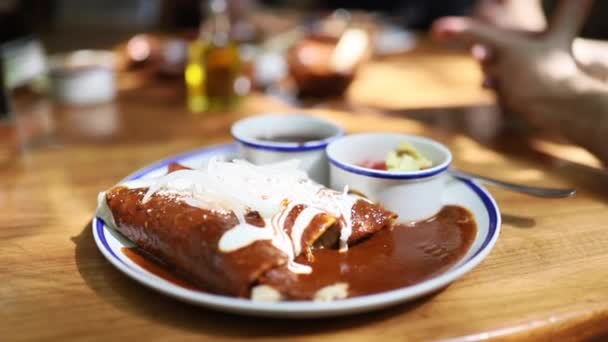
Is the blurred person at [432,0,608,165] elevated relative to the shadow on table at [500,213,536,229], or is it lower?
elevated

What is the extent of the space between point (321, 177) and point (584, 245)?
1.88 feet

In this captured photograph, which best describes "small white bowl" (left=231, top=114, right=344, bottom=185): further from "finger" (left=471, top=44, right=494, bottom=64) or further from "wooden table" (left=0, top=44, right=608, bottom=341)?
"finger" (left=471, top=44, right=494, bottom=64)

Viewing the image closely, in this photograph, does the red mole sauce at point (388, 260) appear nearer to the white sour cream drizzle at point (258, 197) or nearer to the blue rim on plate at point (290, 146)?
the white sour cream drizzle at point (258, 197)

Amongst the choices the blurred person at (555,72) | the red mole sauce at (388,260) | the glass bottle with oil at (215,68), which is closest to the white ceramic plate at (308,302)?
the red mole sauce at (388,260)

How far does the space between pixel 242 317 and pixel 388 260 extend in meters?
0.28

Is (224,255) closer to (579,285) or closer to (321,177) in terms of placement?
(321,177)

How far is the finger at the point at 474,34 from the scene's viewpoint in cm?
172

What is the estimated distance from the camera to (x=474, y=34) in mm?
1764

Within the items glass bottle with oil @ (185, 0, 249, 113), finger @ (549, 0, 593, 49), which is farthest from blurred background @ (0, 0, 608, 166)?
finger @ (549, 0, 593, 49)

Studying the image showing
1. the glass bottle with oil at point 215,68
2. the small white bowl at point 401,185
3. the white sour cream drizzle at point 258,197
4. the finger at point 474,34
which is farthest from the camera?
the glass bottle with oil at point 215,68

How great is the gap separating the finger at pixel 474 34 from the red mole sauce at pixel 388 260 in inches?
30.9

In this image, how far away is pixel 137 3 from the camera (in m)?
6.57

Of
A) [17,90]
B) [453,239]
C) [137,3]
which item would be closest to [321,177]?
[453,239]

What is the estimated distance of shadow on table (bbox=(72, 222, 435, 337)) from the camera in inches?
32.4
